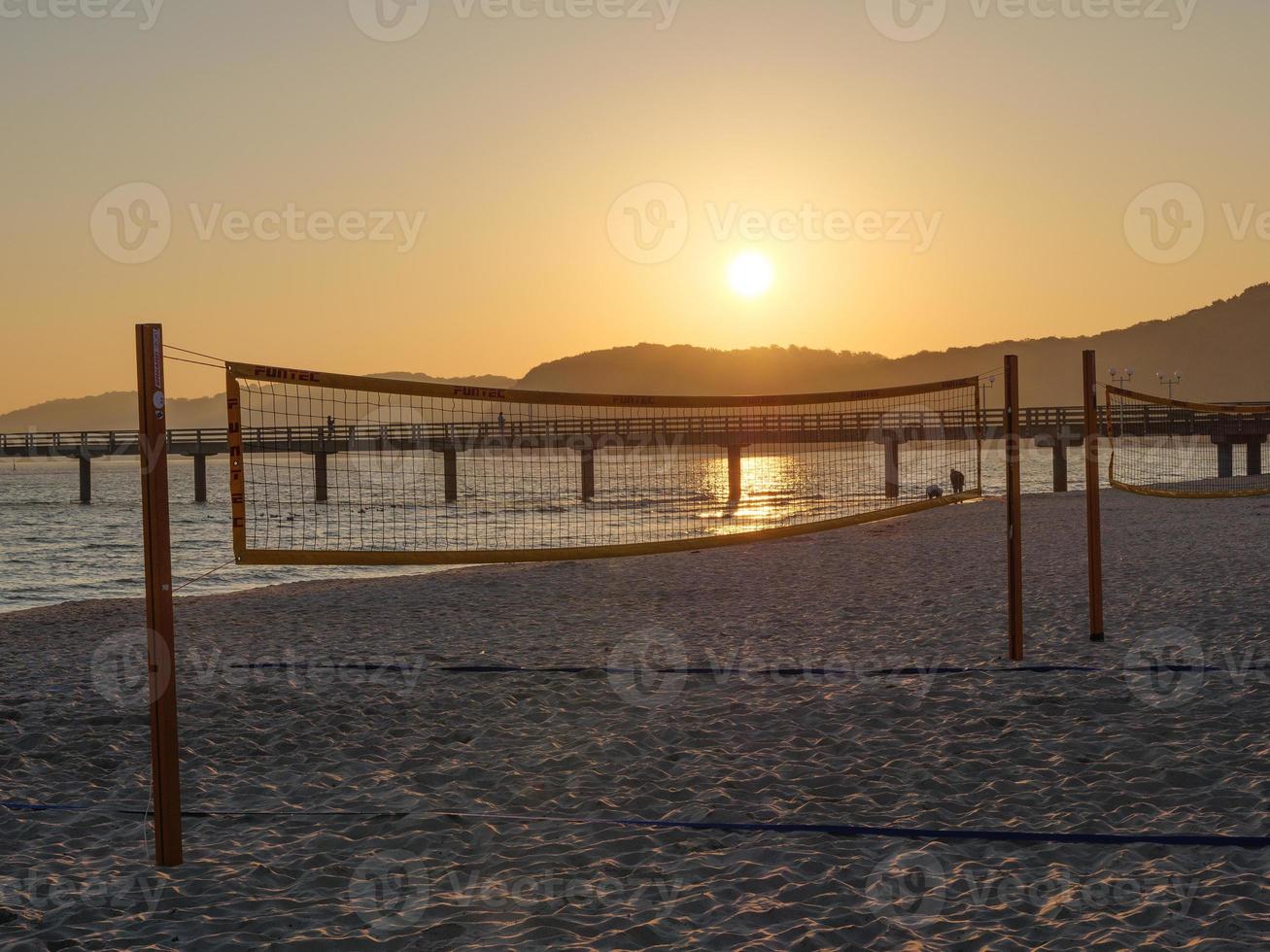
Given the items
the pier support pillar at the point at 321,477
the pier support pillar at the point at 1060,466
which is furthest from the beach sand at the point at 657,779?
the pier support pillar at the point at 321,477

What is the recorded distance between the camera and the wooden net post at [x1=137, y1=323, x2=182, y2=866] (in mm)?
4105

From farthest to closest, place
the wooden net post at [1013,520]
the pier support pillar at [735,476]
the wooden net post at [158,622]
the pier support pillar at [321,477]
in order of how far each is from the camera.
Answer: the pier support pillar at [321,477]
the pier support pillar at [735,476]
the wooden net post at [1013,520]
the wooden net post at [158,622]

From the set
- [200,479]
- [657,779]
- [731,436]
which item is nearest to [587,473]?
[731,436]

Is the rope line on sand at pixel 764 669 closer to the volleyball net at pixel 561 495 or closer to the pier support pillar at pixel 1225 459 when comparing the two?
the volleyball net at pixel 561 495

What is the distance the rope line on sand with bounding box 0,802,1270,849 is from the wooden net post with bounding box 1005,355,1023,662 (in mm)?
3307

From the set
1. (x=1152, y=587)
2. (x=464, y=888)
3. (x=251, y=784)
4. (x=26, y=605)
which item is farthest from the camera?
(x=26, y=605)

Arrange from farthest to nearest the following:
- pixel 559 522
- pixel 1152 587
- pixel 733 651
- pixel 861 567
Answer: pixel 559 522 → pixel 861 567 → pixel 1152 587 → pixel 733 651

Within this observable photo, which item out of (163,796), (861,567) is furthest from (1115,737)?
(861,567)

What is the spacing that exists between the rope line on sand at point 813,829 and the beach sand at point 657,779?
42mm

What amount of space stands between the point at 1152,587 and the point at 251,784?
898 cm

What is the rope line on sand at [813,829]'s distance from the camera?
13.6 feet

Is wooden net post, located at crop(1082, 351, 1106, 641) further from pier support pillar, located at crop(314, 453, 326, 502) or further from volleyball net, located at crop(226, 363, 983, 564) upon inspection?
pier support pillar, located at crop(314, 453, 326, 502)

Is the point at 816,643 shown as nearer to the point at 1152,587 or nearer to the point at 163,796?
the point at 1152,587

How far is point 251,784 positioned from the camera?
17.3 ft
